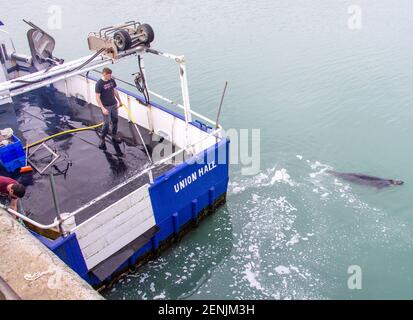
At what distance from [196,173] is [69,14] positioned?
844 inches

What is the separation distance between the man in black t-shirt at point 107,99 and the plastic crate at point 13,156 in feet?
6.44

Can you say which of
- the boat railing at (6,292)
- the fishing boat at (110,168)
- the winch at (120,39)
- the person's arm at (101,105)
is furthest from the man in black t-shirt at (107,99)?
the boat railing at (6,292)

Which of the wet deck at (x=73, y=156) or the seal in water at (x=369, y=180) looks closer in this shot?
the wet deck at (x=73, y=156)

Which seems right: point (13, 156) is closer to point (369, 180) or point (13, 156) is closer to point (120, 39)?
point (120, 39)

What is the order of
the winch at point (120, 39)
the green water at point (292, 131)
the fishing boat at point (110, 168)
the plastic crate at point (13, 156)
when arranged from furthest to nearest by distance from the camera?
the plastic crate at point (13, 156), the green water at point (292, 131), the winch at point (120, 39), the fishing boat at point (110, 168)

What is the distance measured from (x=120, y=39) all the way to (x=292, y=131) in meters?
7.79

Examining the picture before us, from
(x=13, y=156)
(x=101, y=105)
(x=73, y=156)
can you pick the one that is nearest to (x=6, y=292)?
(x=13, y=156)

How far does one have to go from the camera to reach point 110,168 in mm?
9703

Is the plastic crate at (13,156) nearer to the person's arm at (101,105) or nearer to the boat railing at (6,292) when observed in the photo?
the person's arm at (101,105)

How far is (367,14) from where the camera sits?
2278 cm

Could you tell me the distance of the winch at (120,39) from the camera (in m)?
7.98

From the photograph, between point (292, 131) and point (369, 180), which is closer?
point (369, 180)

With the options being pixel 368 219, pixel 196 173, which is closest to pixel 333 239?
pixel 368 219

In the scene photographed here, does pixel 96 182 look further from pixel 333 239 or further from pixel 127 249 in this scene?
pixel 333 239
